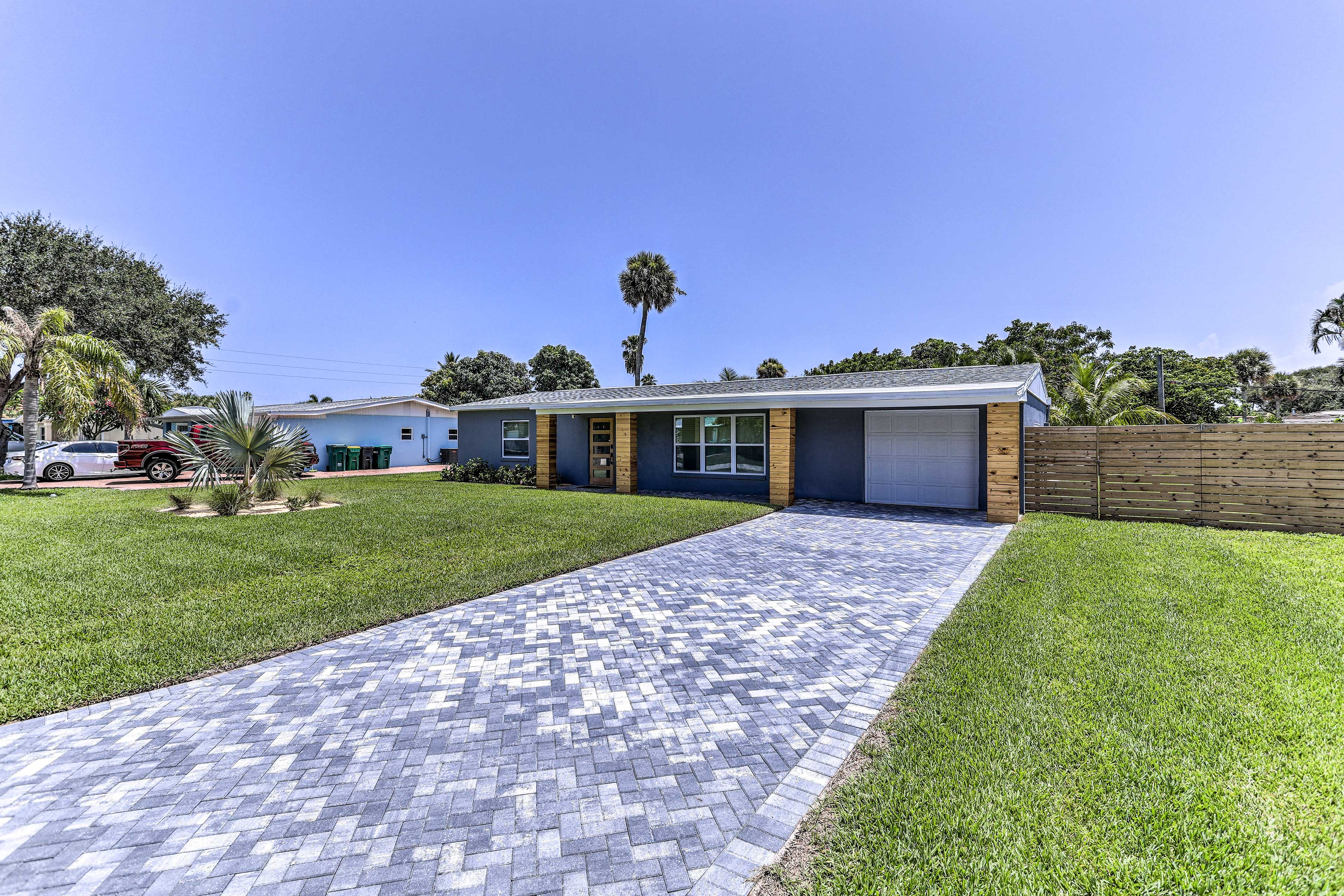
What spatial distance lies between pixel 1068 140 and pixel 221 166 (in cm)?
2150

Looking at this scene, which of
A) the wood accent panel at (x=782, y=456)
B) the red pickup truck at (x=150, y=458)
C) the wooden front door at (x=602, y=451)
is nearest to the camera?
the wood accent panel at (x=782, y=456)

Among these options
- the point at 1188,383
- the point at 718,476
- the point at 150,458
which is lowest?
the point at 718,476

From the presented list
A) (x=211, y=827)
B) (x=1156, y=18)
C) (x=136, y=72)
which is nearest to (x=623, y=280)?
(x=136, y=72)

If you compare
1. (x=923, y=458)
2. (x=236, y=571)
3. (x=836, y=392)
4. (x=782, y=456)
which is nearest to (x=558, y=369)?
(x=782, y=456)

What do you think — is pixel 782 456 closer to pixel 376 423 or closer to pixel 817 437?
pixel 817 437

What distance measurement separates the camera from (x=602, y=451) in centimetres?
1614

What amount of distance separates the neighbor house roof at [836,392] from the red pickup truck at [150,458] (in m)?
9.52

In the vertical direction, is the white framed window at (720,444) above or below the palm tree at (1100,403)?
below

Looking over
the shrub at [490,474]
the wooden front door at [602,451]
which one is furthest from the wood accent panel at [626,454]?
the shrub at [490,474]

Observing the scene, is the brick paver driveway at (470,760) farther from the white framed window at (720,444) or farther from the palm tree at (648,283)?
the palm tree at (648,283)

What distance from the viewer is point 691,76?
491 inches

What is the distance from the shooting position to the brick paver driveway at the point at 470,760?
196 centimetres

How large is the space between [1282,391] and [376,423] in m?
66.6

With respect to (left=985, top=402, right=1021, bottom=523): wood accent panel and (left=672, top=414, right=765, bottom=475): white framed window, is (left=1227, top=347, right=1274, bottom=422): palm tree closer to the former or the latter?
(left=985, top=402, right=1021, bottom=523): wood accent panel
